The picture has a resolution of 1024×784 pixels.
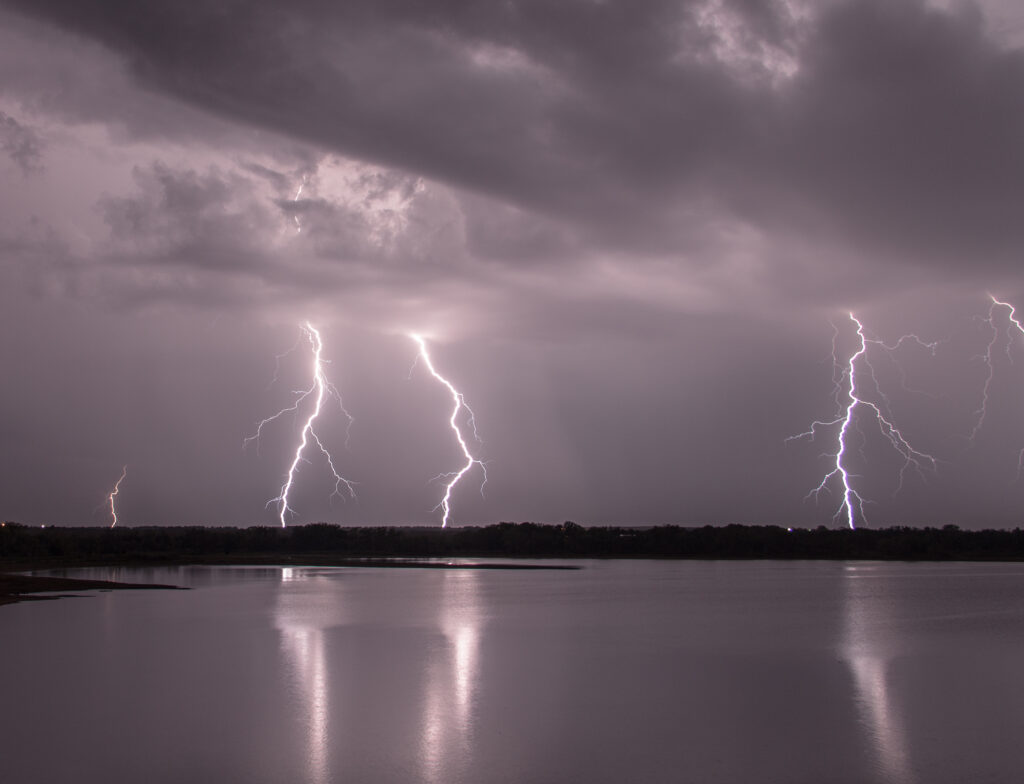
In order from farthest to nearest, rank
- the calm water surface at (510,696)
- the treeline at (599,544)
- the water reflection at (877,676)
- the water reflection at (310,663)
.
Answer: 1. the treeline at (599,544)
2. the water reflection at (310,663)
3. the water reflection at (877,676)
4. the calm water surface at (510,696)

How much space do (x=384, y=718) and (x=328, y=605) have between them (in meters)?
26.8

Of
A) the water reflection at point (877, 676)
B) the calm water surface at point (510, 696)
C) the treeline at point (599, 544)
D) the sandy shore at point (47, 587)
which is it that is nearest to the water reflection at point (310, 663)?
the calm water surface at point (510, 696)

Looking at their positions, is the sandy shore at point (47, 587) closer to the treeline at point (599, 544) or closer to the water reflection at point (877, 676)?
the water reflection at point (877, 676)

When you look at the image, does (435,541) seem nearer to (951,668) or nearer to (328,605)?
(328,605)

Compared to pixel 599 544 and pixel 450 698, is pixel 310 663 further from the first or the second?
pixel 599 544

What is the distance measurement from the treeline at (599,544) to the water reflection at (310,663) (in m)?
70.2

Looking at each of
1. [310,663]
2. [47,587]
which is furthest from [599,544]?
[310,663]

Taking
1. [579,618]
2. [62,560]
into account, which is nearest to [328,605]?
[579,618]

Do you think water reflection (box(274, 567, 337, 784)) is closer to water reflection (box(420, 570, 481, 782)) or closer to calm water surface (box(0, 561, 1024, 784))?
calm water surface (box(0, 561, 1024, 784))

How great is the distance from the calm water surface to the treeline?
259 feet

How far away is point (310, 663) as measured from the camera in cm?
2319

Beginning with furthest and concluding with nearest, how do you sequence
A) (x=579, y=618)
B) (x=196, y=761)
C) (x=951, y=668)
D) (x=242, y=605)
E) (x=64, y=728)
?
(x=242, y=605), (x=579, y=618), (x=951, y=668), (x=64, y=728), (x=196, y=761)

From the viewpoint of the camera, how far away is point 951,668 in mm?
22172

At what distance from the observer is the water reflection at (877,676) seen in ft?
44.8
